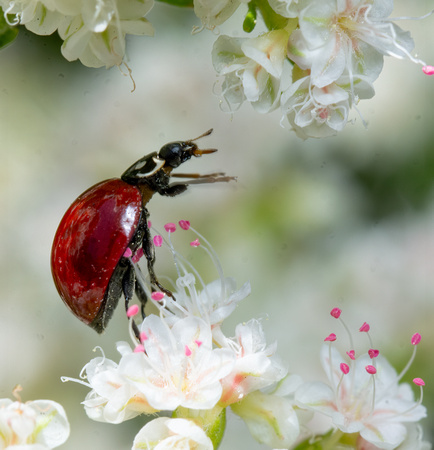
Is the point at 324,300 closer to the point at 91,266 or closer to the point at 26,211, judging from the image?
the point at 26,211

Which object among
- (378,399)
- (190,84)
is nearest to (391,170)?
(190,84)

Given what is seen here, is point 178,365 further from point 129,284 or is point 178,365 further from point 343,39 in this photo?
point 343,39

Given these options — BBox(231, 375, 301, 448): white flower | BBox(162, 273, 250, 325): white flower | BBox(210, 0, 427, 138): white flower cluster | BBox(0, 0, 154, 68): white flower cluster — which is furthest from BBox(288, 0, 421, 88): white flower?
BBox(231, 375, 301, 448): white flower

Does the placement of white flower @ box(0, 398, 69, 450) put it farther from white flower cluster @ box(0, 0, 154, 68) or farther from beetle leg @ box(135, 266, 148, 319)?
white flower cluster @ box(0, 0, 154, 68)

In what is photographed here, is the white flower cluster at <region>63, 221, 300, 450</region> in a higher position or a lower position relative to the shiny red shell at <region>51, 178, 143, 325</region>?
lower

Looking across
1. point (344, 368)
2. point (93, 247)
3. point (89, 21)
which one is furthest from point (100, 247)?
point (344, 368)

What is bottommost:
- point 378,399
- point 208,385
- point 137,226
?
point 378,399

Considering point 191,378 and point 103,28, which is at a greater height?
point 103,28
